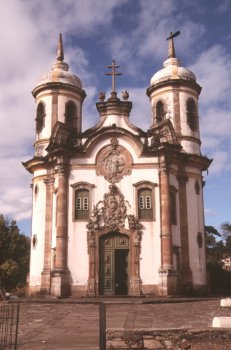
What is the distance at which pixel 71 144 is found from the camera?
26406 mm

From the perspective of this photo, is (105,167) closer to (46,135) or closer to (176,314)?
(46,135)

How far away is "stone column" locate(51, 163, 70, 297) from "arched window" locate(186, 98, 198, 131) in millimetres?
9348

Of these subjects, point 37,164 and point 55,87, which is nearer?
point 37,164

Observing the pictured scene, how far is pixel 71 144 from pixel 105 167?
2.45m

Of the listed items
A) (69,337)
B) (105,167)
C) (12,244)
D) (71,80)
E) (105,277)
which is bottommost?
(69,337)

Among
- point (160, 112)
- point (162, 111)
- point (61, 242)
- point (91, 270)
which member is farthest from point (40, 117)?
point (91, 270)

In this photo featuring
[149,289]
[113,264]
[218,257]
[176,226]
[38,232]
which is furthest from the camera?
[218,257]

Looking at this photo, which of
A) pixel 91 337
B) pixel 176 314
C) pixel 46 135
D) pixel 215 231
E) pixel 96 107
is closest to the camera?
pixel 91 337

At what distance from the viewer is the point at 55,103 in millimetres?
29938

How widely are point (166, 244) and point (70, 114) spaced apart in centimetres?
1148

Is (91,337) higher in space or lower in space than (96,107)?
lower

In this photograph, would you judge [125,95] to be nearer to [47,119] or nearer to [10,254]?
[47,119]

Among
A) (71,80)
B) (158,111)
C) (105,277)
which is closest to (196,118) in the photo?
(158,111)

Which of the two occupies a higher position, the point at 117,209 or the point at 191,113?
the point at 191,113
